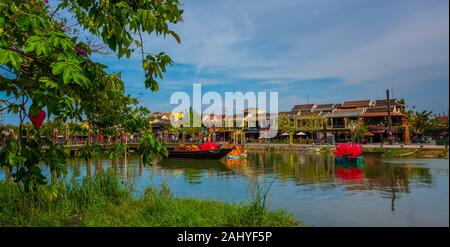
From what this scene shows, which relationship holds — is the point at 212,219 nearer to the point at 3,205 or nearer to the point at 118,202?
the point at 118,202

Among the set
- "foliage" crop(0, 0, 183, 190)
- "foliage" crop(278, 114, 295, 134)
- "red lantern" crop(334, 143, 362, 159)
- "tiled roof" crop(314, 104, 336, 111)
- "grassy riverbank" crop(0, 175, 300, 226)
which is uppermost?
"tiled roof" crop(314, 104, 336, 111)

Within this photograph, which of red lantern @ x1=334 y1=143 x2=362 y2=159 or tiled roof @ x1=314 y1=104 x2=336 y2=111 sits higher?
tiled roof @ x1=314 y1=104 x2=336 y2=111

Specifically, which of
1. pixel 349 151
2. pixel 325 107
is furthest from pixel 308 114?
pixel 349 151

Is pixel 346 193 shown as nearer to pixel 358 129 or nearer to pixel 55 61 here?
pixel 55 61

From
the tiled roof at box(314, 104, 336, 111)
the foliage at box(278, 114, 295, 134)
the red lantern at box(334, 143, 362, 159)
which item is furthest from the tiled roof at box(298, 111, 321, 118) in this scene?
the red lantern at box(334, 143, 362, 159)

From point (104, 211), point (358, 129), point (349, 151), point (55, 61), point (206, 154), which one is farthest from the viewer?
point (358, 129)

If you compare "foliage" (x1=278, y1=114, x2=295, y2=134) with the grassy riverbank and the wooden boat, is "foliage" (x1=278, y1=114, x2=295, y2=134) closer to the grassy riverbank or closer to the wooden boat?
the wooden boat

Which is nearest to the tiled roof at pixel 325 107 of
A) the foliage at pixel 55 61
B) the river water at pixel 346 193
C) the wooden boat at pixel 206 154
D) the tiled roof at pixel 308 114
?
the tiled roof at pixel 308 114

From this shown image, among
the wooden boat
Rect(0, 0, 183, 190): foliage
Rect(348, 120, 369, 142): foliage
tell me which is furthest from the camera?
Rect(348, 120, 369, 142): foliage

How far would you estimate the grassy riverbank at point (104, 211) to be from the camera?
595 cm

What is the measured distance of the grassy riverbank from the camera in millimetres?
5950

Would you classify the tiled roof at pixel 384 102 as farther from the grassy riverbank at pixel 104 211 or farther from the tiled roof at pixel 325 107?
the grassy riverbank at pixel 104 211

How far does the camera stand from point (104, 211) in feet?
22.1
